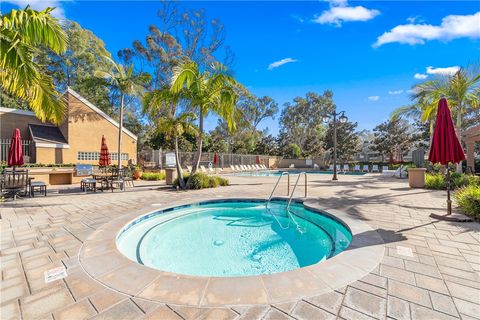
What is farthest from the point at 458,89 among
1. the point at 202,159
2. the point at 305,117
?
the point at 305,117

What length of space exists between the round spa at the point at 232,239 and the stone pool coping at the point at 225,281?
86 centimetres

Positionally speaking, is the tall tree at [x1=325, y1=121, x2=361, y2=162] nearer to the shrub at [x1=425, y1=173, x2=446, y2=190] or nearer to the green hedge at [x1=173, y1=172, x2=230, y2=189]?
the shrub at [x1=425, y1=173, x2=446, y2=190]

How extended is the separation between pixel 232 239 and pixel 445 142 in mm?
5065

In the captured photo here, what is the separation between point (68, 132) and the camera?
591 inches

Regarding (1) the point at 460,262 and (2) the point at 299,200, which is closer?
(1) the point at 460,262

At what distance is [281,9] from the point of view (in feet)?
33.1

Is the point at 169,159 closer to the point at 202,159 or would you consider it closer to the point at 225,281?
the point at 202,159

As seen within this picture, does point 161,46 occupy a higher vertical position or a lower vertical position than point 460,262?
higher

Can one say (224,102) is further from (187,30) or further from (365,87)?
(187,30)

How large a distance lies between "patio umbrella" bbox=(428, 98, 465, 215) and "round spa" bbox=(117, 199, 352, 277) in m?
2.61

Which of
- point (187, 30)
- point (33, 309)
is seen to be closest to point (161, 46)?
point (187, 30)

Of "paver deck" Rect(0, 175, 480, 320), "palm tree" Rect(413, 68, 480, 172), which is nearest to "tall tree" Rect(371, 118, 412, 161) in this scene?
"palm tree" Rect(413, 68, 480, 172)

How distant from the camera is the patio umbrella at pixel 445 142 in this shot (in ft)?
15.9

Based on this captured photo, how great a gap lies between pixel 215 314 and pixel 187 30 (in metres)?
25.5
